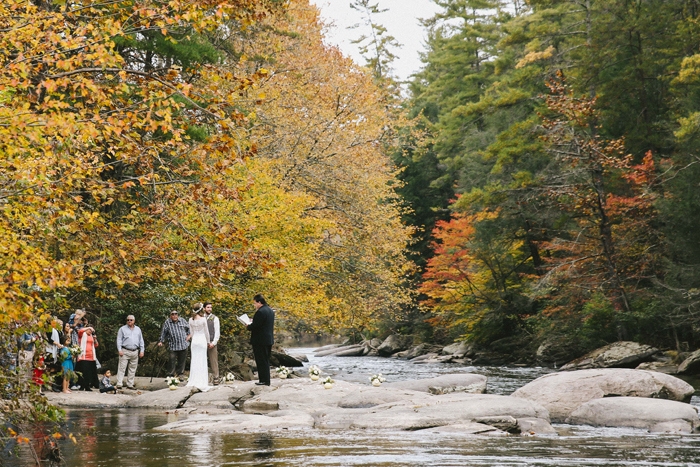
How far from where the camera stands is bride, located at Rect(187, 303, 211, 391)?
664 inches

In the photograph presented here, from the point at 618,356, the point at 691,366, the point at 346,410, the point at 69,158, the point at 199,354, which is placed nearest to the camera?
the point at 69,158

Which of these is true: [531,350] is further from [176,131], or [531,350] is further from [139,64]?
[176,131]

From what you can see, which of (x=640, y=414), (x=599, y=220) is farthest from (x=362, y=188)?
(x=640, y=414)

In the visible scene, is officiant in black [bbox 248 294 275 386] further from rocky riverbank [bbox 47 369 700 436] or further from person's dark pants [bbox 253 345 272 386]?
rocky riverbank [bbox 47 369 700 436]

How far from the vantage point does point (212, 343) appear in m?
17.2

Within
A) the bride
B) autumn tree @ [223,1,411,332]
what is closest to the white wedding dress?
the bride

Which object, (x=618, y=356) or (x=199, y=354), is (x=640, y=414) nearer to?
(x=199, y=354)

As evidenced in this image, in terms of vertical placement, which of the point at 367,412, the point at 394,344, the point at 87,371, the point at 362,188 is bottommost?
the point at 367,412

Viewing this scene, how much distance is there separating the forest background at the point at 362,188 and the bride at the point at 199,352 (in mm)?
1637

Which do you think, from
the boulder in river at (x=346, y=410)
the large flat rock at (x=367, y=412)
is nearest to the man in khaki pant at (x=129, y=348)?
the boulder in river at (x=346, y=410)

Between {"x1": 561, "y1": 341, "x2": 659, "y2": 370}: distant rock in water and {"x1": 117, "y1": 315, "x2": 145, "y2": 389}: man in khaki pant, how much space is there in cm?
1498

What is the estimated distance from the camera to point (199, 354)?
16.9 metres

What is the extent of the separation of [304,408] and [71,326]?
5880mm

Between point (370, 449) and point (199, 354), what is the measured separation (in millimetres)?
8299
